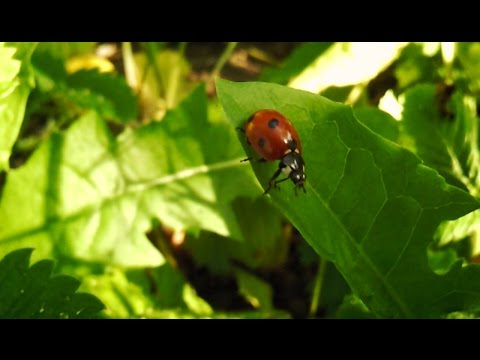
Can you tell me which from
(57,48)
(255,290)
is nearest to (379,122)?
(255,290)

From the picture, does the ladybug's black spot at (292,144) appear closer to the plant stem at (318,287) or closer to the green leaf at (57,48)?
the plant stem at (318,287)

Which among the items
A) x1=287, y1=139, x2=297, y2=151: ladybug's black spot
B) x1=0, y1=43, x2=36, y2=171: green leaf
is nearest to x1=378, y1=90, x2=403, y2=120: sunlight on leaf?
x1=287, y1=139, x2=297, y2=151: ladybug's black spot

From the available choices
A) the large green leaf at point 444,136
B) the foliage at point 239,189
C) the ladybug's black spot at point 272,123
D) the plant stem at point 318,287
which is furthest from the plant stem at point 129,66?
the ladybug's black spot at point 272,123

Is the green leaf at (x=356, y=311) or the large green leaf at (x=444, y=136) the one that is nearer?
the green leaf at (x=356, y=311)

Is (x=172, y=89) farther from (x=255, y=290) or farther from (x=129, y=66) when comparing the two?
(x=255, y=290)

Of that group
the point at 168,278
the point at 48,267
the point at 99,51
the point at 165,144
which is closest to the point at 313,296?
the point at 168,278

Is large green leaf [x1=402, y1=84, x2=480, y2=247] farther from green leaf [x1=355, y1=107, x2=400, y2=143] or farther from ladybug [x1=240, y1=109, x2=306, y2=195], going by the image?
ladybug [x1=240, y1=109, x2=306, y2=195]
